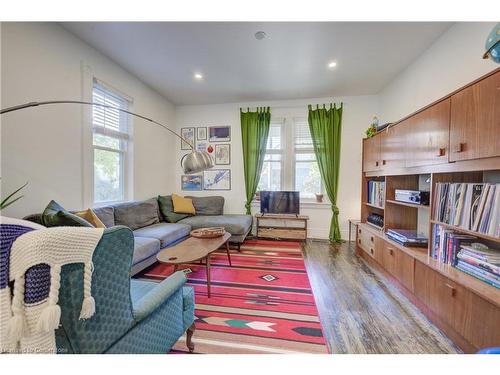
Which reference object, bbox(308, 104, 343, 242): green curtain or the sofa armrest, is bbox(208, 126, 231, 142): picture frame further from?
the sofa armrest

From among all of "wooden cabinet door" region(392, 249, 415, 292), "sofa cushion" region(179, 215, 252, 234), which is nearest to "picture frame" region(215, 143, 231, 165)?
"sofa cushion" region(179, 215, 252, 234)

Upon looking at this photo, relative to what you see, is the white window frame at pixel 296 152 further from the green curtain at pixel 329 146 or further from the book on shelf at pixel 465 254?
the book on shelf at pixel 465 254

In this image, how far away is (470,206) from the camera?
1534mm

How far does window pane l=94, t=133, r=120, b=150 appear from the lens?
9.36ft

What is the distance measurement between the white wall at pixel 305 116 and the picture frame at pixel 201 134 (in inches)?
4.4

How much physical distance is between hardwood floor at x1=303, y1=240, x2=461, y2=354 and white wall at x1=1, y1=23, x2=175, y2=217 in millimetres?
2909

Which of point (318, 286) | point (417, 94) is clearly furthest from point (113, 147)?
point (417, 94)

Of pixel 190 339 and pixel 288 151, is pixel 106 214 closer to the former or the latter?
pixel 190 339

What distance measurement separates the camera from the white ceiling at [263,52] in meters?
2.18

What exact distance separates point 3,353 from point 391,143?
11.1 feet

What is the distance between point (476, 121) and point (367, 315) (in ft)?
5.45

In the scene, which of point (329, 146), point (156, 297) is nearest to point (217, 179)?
point (329, 146)
